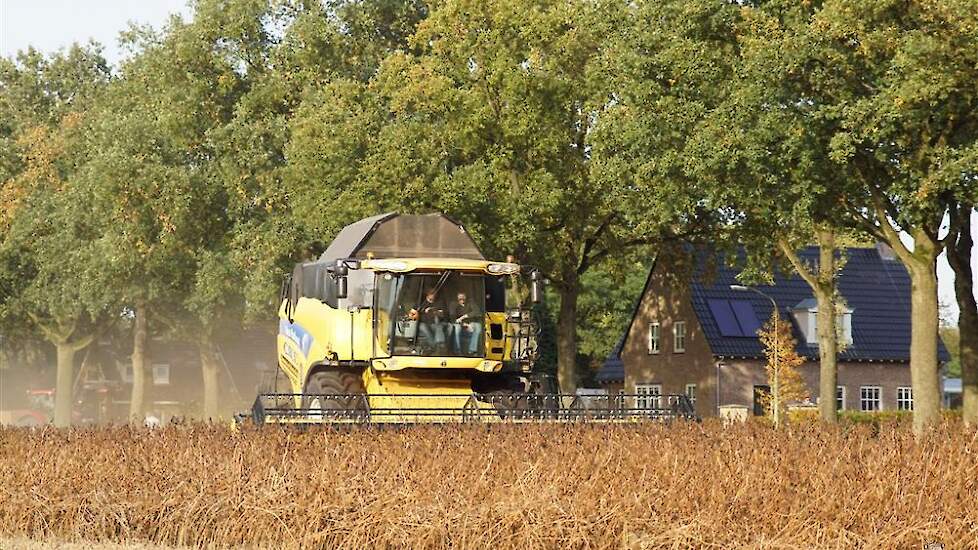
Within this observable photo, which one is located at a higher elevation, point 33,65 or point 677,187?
point 33,65

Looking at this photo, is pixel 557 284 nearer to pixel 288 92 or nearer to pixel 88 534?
pixel 288 92

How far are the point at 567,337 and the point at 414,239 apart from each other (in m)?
18.3

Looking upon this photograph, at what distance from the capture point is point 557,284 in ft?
156

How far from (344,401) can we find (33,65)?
62.6 metres

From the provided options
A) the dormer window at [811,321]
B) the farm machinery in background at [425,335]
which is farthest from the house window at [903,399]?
the farm machinery in background at [425,335]

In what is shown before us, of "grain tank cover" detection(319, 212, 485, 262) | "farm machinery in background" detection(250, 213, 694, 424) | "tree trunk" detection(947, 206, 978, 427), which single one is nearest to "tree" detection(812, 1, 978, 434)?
"tree trunk" detection(947, 206, 978, 427)

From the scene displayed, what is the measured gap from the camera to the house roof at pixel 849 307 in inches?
2653

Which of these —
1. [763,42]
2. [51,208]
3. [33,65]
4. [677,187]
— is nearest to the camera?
[763,42]

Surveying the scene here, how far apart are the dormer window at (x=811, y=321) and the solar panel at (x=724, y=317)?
12.0ft

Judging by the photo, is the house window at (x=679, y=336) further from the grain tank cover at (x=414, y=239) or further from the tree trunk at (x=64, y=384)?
the grain tank cover at (x=414, y=239)

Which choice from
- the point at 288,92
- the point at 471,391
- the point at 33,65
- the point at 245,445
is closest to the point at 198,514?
the point at 245,445

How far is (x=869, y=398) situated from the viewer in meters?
70.0

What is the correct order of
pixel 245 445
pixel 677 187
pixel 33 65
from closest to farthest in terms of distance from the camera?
1. pixel 245 445
2. pixel 677 187
3. pixel 33 65

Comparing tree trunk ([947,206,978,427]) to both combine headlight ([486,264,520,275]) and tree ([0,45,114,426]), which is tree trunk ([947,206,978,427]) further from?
tree ([0,45,114,426])
